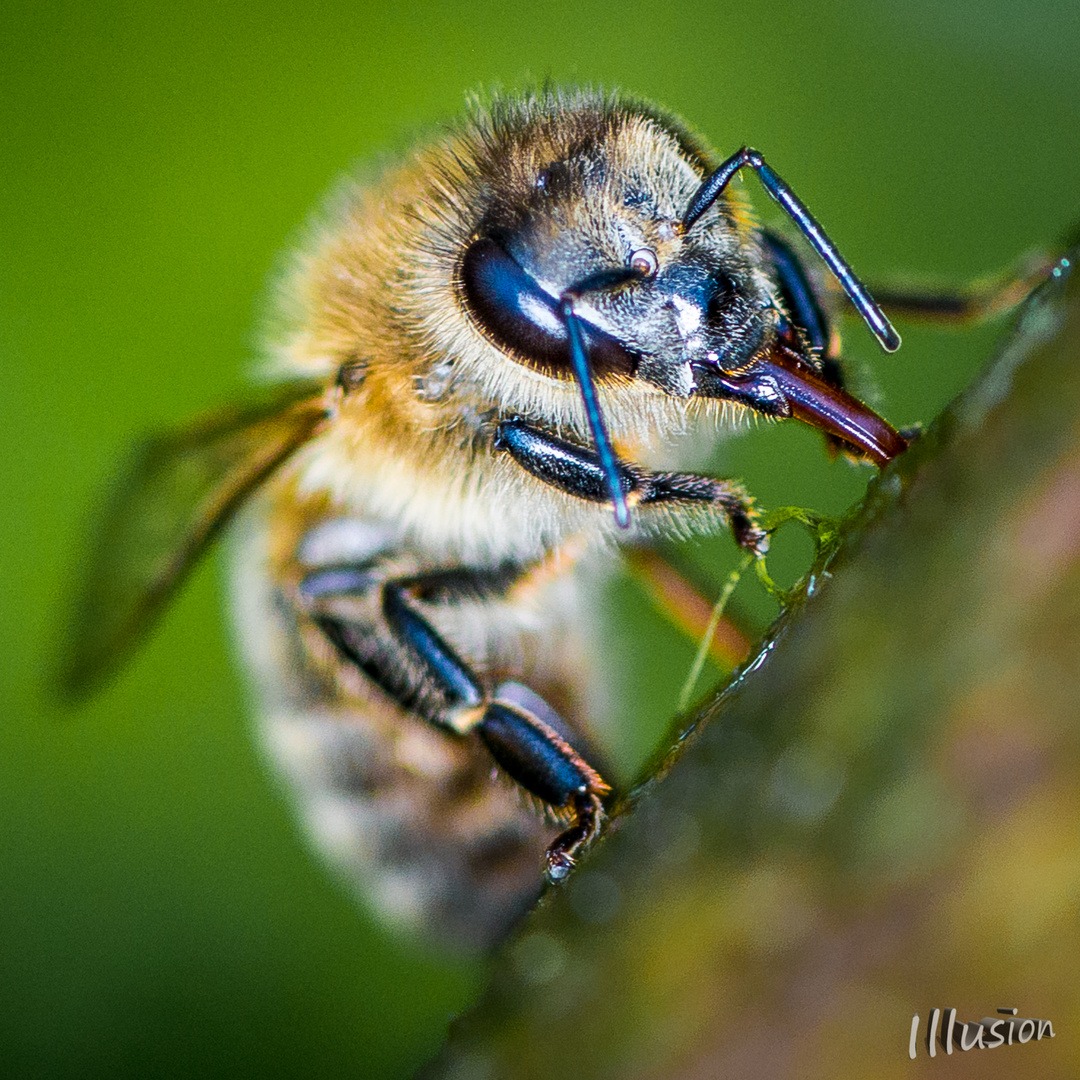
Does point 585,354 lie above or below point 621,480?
above

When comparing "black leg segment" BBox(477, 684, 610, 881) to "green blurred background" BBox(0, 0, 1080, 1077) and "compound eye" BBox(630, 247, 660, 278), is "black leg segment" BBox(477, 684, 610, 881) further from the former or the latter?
"compound eye" BBox(630, 247, 660, 278)

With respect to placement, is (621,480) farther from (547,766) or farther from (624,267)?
(547,766)

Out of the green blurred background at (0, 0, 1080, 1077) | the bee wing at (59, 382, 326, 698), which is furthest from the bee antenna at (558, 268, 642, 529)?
the bee wing at (59, 382, 326, 698)

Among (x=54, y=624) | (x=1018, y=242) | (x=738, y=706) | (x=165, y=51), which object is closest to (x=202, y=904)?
(x=54, y=624)

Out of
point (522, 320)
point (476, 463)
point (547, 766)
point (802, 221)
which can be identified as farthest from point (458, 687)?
point (802, 221)

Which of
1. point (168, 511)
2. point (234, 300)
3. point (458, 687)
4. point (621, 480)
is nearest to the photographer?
point (621, 480)
